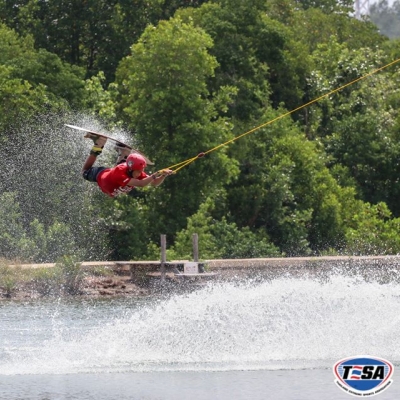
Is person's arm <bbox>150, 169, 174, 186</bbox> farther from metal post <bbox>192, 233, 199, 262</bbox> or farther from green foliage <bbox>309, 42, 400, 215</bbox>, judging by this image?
green foliage <bbox>309, 42, 400, 215</bbox>

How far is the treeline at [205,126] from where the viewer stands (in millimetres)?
34531

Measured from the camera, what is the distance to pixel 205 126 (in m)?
35.7

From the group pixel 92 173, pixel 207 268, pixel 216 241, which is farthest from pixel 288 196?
pixel 92 173

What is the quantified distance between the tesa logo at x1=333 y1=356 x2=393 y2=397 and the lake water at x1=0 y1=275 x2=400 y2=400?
0.15 meters

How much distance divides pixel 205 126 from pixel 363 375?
20.7m

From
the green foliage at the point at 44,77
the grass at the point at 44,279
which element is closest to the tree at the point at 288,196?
the green foliage at the point at 44,77

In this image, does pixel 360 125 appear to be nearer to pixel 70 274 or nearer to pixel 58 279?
pixel 70 274

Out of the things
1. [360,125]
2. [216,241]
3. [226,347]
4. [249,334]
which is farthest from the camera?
[360,125]

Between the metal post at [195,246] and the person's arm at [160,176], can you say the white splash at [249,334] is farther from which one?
the metal post at [195,246]

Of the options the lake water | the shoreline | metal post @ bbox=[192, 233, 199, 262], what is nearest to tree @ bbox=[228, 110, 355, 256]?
the shoreline

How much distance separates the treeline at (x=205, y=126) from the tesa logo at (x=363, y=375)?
653 inches

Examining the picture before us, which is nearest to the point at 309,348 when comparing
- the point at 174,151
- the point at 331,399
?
the point at 331,399

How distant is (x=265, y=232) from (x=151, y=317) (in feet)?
62.8

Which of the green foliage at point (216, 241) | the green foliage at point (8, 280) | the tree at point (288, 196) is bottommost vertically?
the green foliage at point (8, 280)
